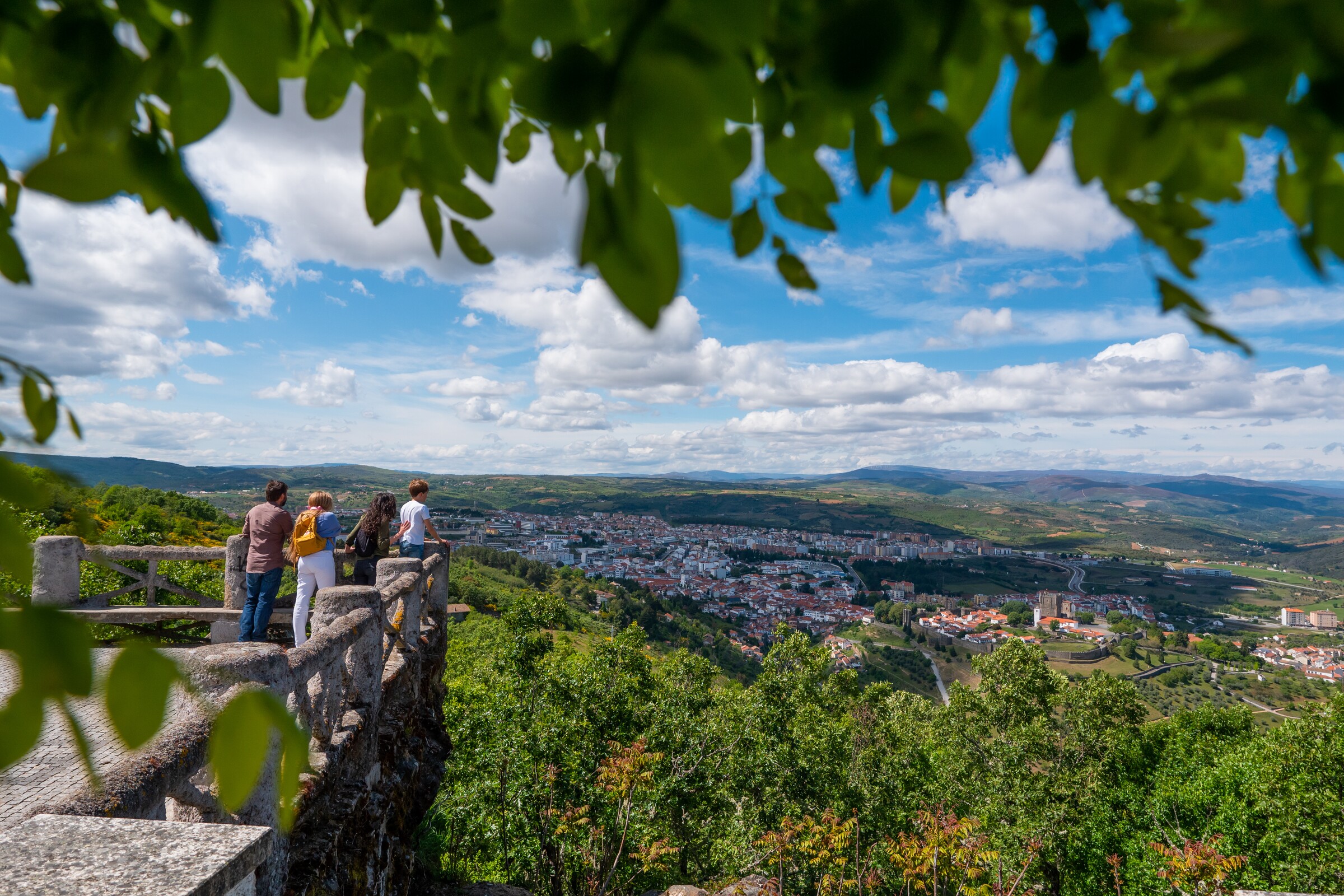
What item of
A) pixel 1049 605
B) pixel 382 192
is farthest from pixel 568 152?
pixel 1049 605

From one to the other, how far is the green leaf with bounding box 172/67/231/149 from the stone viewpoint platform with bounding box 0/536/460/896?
0.57 metres

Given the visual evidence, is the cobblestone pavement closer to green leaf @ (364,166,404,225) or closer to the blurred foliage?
green leaf @ (364,166,404,225)

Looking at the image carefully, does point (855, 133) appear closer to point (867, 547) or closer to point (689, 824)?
point (689, 824)

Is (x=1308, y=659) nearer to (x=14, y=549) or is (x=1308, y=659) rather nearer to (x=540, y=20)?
(x=540, y=20)

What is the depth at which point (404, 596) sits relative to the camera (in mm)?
6668

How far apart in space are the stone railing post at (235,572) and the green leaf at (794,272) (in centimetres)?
828

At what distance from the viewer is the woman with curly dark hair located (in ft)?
24.6

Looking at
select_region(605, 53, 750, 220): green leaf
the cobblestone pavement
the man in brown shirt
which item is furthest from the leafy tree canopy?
the man in brown shirt

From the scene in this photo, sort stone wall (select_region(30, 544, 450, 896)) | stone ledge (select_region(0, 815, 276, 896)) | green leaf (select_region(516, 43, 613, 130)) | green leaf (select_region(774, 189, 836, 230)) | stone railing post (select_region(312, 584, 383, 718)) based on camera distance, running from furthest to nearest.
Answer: stone railing post (select_region(312, 584, 383, 718)) → stone wall (select_region(30, 544, 450, 896)) → stone ledge (select_region(0, 815, 276, 896)) → green leaf (select_region(774, 189, 836, 230)) → green leaf (select_region(516, 43, 613, 130))

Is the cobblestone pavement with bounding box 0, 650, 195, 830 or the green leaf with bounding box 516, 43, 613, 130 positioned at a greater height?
the green leaf with bounding box 516, 43, 613, 130

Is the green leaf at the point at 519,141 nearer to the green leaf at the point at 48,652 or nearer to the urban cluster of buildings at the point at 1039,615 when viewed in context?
the green leaf at the point at 48,652

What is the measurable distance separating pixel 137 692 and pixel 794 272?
1.13 m

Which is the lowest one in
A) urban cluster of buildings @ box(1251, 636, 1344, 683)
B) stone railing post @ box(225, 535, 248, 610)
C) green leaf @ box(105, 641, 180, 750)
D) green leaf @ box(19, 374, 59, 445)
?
urban cluster of buildings @ box(1251, 636, 1344, 683)

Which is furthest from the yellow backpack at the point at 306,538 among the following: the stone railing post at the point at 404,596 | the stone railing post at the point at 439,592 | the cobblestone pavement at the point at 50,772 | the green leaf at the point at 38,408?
the green leaf at the point at 38,408
